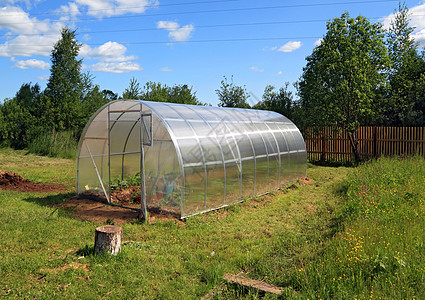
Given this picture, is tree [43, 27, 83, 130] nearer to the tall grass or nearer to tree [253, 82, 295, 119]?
the tall grass

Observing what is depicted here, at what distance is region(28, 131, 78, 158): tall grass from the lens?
2425 centimetres

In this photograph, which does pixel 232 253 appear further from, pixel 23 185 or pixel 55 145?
pixel 55 145

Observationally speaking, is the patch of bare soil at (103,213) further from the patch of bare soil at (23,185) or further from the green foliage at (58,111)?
the green foliage at (58,111)

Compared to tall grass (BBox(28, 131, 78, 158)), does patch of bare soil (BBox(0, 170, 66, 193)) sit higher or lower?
lower

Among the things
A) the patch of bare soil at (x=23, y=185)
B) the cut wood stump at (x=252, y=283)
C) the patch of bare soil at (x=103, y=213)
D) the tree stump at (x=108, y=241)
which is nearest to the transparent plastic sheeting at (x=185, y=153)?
the patch of bare soil at (x=103, y=213)

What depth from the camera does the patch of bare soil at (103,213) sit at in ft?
28.6

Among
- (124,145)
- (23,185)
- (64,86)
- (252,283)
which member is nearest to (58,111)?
(64,86)

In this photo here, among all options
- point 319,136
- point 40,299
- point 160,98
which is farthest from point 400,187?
point 160,98

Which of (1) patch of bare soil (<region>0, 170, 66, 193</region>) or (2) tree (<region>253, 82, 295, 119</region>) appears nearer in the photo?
(1) patch of bare soil (<region>0, 170, 66, 193</region>)

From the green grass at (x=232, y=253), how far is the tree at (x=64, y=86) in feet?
Result: 63.2

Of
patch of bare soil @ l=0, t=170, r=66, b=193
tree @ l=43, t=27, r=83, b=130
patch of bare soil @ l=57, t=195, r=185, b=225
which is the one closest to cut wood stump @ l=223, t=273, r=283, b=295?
patch of bare soil @ l=57, t=195, r=185, b=225

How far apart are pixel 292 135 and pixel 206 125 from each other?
5.86 meters

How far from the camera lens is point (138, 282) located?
5.44m

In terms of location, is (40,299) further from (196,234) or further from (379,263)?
(379,263)
